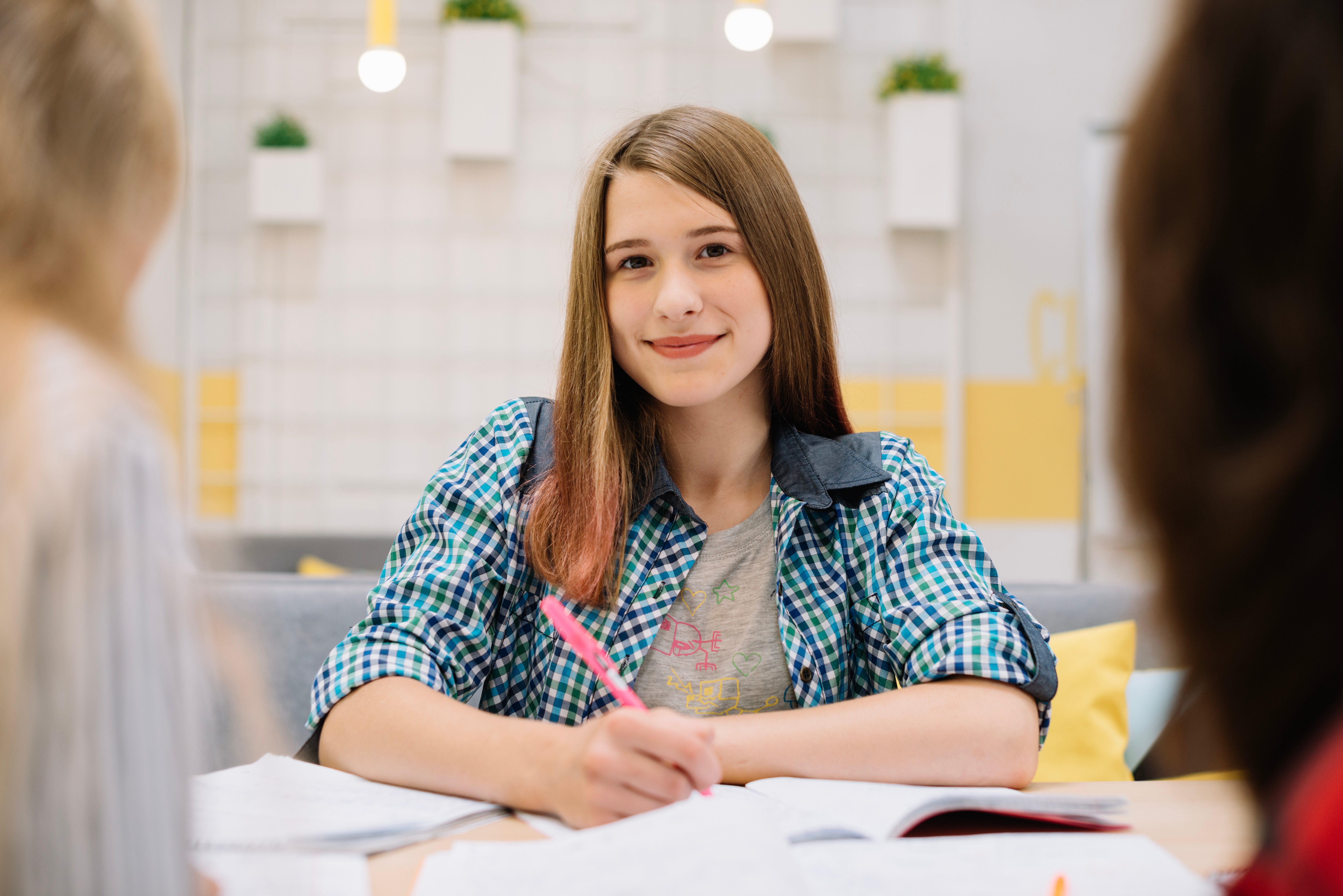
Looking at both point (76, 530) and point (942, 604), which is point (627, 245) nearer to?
point (942, 604)

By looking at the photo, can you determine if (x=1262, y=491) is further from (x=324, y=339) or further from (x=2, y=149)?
(x=324, y=339)

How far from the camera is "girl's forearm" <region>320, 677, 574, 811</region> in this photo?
0.80m

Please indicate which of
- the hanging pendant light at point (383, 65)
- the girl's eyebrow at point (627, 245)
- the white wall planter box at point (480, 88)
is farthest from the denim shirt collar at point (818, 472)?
the white wall planter box at point (480, 88)

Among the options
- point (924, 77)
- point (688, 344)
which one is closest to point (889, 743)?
point (688, 344)

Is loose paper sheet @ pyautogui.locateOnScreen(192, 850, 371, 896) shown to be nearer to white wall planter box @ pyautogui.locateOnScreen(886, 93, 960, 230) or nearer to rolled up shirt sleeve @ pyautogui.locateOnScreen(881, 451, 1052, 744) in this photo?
rolled up shirt sleeve @ pyautogui.locateOnScreen(881, 451, 1052, 744)

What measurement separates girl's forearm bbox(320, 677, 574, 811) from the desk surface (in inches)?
1.4

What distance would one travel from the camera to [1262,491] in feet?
1.10

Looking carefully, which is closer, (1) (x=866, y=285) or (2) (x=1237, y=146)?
(2) (x=1237, y=146)

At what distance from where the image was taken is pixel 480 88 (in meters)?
3.86

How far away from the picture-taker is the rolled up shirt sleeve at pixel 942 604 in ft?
3.02

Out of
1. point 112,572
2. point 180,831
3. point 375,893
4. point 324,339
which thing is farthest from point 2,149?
point 324,339

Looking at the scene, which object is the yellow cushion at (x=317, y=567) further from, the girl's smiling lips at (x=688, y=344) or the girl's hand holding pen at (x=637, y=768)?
the girl's hand holding pen at (x=637, y=768)

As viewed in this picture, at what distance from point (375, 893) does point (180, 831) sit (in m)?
0.25

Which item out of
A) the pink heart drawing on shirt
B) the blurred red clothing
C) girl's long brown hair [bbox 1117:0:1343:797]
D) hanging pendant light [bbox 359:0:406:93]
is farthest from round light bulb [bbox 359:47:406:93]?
the blurred red clothing
